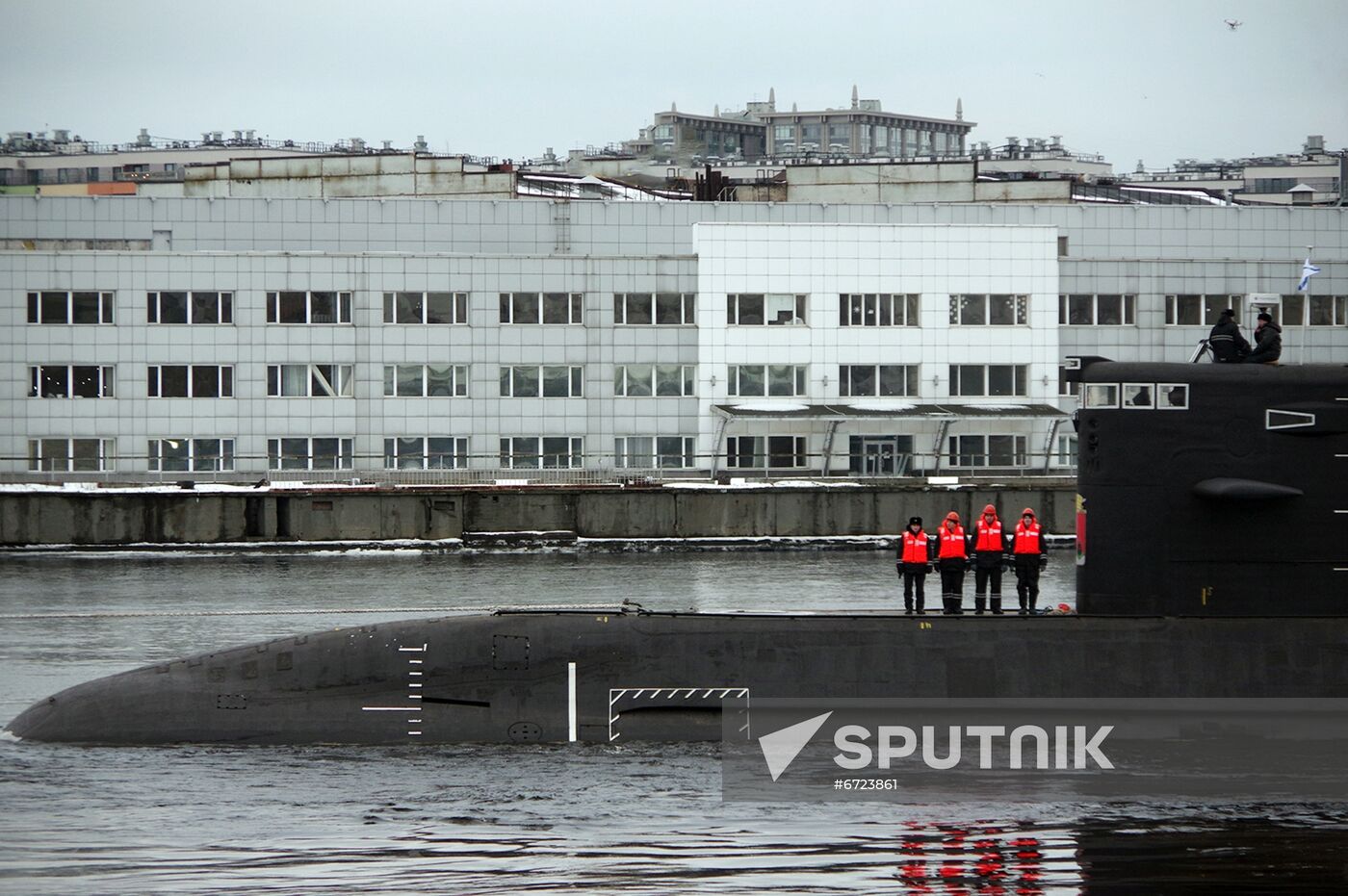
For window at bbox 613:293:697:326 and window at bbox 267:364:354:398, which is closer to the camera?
window at bbox 267:364:354:398

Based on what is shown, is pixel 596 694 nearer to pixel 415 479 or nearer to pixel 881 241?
pixel 415 479

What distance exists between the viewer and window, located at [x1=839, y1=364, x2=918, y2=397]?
192 ft

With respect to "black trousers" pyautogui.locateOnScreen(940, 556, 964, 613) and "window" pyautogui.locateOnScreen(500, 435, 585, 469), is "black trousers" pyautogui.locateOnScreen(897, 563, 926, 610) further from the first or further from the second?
"window" pyautogui.locateOnScreen(500, 435, 585, 469)

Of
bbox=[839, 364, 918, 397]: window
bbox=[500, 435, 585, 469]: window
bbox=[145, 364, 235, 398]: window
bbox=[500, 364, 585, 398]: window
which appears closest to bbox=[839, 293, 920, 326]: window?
bbox=[839, 364, 918, 397]: window

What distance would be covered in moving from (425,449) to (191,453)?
27.3 ft

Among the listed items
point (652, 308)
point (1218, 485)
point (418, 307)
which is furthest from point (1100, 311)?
point (1218, 485)

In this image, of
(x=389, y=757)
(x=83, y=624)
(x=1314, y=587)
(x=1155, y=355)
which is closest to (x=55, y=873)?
(x=389, y=757)

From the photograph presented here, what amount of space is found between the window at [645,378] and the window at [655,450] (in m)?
1.67

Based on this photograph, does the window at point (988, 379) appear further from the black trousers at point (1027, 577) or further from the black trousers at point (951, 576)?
the black trousers at point (1027, 577)

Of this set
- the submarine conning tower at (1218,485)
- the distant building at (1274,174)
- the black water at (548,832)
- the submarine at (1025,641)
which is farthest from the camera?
the distant building at (1274,174)

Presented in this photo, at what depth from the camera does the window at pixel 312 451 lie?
2206 inches

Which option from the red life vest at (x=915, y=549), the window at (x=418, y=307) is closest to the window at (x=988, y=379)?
the window at (x=418, y=307)

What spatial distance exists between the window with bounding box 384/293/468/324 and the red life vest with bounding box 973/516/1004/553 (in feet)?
118

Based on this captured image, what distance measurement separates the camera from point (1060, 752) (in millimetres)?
19797
